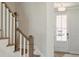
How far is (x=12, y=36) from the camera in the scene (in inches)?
79.4

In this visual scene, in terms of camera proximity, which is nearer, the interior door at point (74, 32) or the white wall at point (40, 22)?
the white wall at point (40, 22)

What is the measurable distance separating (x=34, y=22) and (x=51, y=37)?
362mm

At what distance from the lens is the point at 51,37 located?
2.39 m

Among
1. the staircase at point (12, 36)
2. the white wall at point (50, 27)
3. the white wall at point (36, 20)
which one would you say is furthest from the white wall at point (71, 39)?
the staircase at point (12, 36)

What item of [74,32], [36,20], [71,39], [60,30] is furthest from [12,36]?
[71,39]

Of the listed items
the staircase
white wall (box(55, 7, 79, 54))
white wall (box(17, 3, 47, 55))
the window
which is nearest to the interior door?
white wall (box(55, 7, 79, 54))

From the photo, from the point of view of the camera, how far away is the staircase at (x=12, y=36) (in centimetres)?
187

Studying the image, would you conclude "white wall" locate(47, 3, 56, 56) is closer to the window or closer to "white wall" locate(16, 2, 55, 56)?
"white wall" locate(16, 2, 55, 56)

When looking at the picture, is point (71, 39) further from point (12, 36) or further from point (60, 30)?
point (12, 36)

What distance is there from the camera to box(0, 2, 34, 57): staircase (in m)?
1.87

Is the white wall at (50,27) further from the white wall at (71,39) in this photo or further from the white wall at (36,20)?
the white wall at (71,39)

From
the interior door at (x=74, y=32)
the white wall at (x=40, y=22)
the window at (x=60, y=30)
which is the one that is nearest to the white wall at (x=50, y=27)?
the white wall at (x=40, y=22)

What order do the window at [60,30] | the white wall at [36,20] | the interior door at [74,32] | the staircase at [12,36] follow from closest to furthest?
the staircase at [12,36]
the white wall at [36,20]
the interior door at [74,32]
the window at [60,30]

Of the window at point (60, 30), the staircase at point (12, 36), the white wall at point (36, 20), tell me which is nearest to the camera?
the staircase at point (12, 36)
